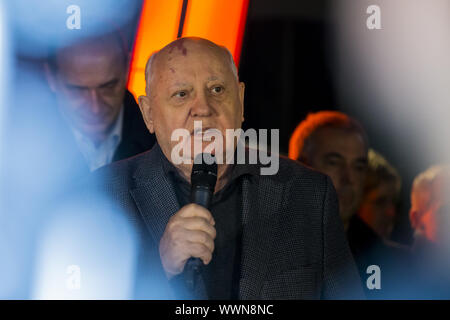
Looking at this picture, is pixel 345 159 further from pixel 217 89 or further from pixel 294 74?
pixel 217 89

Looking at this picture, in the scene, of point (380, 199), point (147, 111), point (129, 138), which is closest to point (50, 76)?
point (129, 138)

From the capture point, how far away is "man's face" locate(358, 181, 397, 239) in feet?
12.4

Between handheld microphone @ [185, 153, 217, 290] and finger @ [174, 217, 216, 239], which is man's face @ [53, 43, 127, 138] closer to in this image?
handheld microphone @ [185, 153, 217, 290]

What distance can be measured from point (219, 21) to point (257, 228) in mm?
938

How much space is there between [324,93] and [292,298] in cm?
116

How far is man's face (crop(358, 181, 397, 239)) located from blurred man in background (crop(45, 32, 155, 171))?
1.53m

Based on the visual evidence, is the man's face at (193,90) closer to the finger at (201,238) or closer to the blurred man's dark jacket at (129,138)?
the blurred man's dark jacket at (129,138)

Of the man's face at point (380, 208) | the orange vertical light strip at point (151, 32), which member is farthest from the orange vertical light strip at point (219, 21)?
the man's face at point (380, 208)

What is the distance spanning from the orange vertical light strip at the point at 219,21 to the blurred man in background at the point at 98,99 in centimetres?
35

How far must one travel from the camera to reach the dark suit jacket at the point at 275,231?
7.67ft

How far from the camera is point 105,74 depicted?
2.90 m

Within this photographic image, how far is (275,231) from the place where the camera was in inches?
94.0

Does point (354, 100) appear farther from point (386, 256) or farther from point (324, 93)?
point (386, 256)
